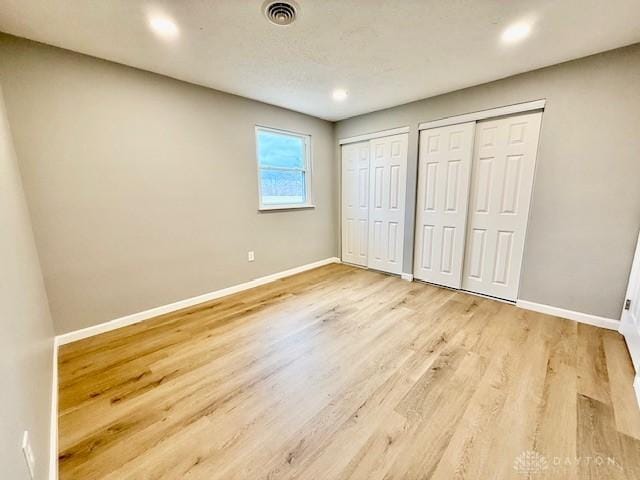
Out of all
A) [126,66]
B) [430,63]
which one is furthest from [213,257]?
[430,63]

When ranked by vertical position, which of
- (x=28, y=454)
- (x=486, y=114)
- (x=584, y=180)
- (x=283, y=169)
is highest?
(x=486, y=114)

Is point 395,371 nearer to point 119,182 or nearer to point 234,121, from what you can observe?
point 119,182

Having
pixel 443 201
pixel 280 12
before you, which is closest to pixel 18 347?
pixel 280 12

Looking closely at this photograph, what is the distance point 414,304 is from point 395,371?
47.9 inches

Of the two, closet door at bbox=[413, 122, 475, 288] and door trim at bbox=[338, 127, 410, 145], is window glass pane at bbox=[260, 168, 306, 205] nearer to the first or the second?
door trim at bbox=[338, 127, 410, 145]

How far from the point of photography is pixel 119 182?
2395 mm

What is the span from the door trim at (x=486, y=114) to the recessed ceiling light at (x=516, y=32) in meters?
0.79

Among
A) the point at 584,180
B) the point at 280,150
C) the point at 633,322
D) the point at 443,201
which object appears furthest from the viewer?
the point at 280,150

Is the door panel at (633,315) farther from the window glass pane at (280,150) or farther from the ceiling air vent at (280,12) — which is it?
the window glass pane at (280,150)

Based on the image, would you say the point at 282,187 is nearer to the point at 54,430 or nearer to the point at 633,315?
the point at 54,430

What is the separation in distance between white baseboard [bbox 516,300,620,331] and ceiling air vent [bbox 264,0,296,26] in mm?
3356

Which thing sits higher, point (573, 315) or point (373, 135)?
point (373, 135)

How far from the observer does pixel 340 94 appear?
10.1 ft

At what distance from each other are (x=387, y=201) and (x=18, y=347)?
3.72m
